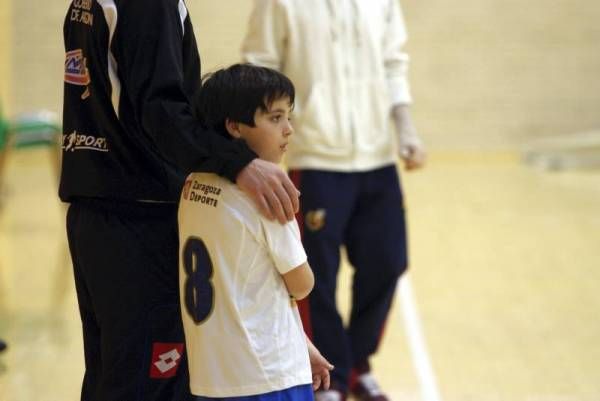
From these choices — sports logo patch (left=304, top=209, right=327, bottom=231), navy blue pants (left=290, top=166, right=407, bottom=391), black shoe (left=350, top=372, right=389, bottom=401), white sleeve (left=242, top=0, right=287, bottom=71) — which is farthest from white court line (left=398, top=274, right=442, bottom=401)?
white sleeve (left=242, top=0, right=287, bottom=71)

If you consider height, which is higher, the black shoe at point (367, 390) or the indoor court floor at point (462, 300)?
the black shoe at point (367, 390)

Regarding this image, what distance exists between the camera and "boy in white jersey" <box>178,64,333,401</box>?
1720 mm

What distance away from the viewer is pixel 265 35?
10.3 ft

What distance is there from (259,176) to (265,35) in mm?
1535

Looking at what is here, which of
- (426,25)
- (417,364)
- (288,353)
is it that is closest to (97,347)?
(288,353)

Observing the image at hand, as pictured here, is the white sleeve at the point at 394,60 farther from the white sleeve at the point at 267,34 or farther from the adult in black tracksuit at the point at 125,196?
the adult in black tracksuit at the point at 125,196

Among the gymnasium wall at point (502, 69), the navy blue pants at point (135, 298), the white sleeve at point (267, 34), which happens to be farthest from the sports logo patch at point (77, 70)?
the gymnasium wall at point (502, 69)

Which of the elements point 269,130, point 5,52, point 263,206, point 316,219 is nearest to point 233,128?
point 269,130

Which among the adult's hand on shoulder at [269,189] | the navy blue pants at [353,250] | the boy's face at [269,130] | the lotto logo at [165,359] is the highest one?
the boy's face at [269,130]

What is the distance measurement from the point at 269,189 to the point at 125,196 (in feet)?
1.18

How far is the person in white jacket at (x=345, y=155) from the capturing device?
124 inches

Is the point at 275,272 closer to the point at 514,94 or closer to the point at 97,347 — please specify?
the point at 97,347

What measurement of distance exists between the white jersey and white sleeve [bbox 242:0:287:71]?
1438 mm

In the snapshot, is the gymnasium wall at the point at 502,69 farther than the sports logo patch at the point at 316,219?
Yes
